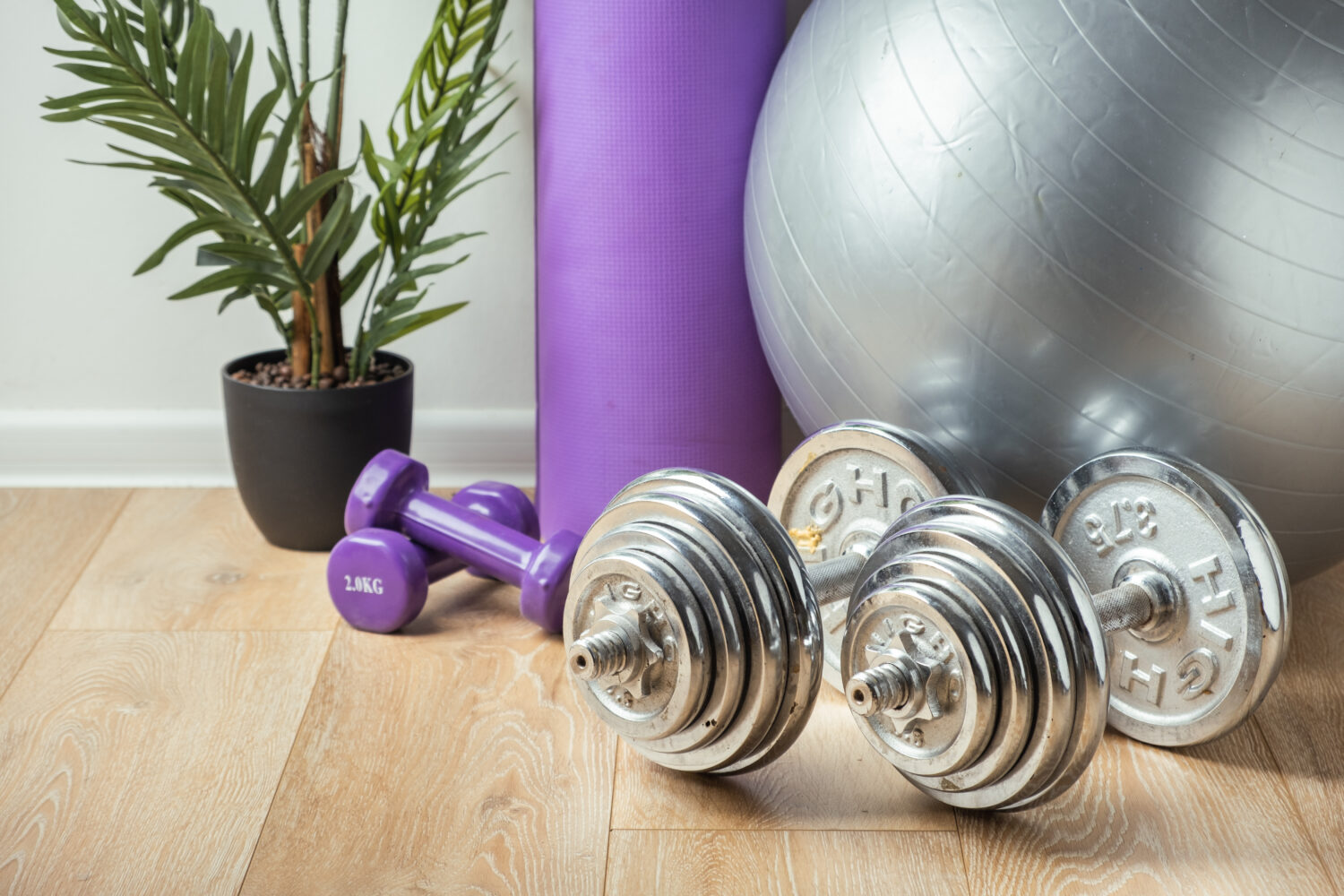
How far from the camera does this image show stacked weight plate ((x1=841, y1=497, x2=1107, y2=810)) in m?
0.86

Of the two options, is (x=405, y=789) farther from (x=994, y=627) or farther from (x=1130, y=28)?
(x=1130, y=28)

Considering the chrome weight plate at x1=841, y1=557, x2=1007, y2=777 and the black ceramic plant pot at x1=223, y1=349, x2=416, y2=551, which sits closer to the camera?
the chrome weight plate at x1=841, y1=557, x2=1007, y2=777

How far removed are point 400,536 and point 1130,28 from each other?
815mm

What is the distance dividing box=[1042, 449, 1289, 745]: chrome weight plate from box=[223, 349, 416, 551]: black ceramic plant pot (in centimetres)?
78

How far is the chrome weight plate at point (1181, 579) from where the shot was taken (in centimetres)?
95

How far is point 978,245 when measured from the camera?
0.99 meters

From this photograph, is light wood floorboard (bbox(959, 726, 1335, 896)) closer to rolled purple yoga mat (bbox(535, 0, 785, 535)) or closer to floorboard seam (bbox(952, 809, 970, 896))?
floorboard seam (bbox(952, 809, 970, 896))

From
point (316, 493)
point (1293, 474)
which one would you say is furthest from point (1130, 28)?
point (316, 493)

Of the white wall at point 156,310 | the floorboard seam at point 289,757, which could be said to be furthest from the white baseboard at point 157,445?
the floorboard seam at point 289,757

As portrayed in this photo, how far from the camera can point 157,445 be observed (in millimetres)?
1702

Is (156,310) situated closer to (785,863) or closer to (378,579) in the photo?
(378,579)

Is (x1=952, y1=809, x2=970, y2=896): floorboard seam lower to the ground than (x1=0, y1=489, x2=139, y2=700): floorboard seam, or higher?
higher

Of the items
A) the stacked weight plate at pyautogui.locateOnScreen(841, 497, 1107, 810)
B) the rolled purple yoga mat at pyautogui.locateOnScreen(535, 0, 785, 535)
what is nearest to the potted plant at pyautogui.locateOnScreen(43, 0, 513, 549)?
the rolled purple yoga mat at pyautogui.locateOnScreen(535, 0, 785, 535)

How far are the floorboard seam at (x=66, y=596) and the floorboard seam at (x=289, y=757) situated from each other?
276 millimetres
